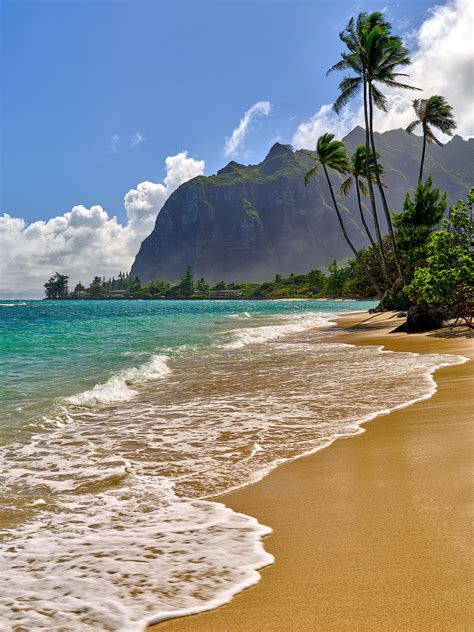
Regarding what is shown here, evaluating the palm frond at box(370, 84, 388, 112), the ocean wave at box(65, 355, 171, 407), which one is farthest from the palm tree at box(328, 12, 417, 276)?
the ocean wave at box(65, 355, 171, 407)

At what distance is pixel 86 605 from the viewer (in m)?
2.55

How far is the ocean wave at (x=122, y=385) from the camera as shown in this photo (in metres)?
9.28

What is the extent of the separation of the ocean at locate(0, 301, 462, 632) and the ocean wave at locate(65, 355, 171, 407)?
0.18 ft

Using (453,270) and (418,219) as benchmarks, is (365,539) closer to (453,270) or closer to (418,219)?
(453,270)

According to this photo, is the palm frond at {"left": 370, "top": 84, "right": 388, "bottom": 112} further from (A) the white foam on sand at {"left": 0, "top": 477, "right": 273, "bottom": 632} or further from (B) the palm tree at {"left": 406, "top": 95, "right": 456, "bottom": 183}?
(A) the white foam on sand at {"left": 0, "top": 477, "right": 273, "bottom": 632}

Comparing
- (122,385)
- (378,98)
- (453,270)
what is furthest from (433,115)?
(122,385)

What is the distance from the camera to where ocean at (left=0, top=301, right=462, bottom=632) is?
8.79 ft

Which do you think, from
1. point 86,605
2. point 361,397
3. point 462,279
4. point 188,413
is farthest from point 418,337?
point 86,605

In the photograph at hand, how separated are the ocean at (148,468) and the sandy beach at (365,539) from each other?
19cm

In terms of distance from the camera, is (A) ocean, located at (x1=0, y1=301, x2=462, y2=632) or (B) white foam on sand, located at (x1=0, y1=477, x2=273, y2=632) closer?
(B) white foam on sand, located at (x1=0, y1=477, x2=273, y2=632)

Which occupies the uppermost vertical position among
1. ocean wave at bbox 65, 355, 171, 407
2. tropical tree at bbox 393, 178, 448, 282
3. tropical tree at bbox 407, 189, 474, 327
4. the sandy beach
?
tropical tree at bbox 393, 178, 448, 282

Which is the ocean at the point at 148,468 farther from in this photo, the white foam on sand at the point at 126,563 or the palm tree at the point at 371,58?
the palm tree at the point at 371,58

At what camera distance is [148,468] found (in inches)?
199

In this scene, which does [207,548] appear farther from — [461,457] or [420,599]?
[461,457]
